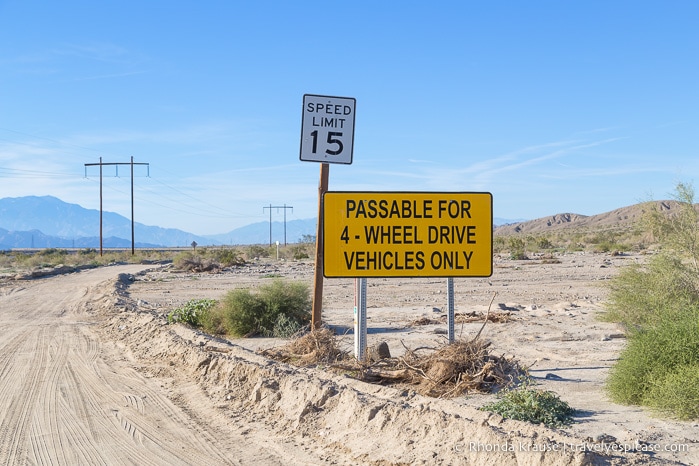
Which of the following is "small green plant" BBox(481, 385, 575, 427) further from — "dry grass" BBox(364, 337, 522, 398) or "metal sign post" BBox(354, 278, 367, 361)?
"metal sign post" BBox(354, 278, 367, 361)

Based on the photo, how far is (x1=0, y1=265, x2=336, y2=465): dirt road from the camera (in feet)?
22.8

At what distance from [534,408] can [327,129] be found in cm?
556

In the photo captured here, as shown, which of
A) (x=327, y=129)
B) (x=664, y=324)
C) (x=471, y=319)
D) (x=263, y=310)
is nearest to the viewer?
(x=664, y=324)

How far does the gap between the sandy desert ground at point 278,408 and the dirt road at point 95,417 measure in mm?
24

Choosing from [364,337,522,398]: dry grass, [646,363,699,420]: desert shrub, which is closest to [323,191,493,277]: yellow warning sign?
[364,337,522,398]: dry grass

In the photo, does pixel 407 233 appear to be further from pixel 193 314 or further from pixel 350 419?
pixel 193 314

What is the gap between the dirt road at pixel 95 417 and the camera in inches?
273

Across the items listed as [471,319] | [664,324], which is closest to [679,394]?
[664,324]

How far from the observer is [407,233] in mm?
9891

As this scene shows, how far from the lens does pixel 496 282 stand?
31.7 m

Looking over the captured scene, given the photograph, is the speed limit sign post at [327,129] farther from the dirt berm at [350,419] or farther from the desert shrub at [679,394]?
the desert shrub at [679,394]

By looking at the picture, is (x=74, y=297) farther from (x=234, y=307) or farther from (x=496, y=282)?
(x=496, y=282)

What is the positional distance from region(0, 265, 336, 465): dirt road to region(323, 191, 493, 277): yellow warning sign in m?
2.99

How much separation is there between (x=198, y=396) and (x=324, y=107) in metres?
4.69
